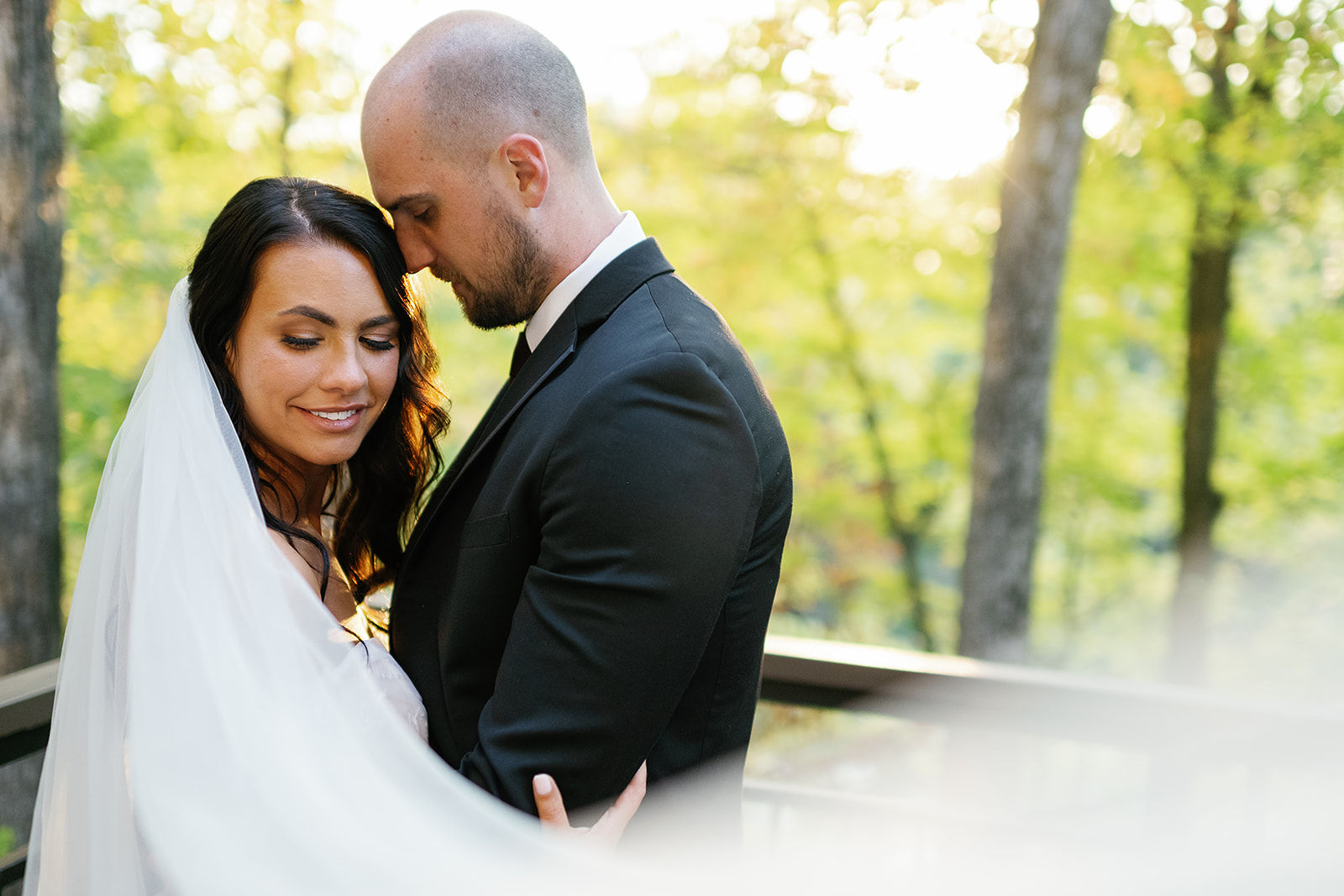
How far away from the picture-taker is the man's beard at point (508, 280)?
71.4 inches

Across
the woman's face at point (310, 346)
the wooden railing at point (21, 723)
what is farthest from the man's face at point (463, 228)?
the wooden railing at point (21, 723)

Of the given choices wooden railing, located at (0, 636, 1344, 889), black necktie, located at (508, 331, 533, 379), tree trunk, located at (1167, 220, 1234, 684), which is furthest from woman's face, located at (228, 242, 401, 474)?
tree trunk, located at (1167, 220, 1234, 684)

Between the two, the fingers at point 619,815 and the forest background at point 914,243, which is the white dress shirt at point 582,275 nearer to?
the fingers at point 619,815

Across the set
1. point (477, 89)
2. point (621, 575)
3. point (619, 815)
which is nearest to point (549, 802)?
point (619, 815)

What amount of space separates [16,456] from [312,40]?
5.22 metres

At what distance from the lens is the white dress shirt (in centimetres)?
180

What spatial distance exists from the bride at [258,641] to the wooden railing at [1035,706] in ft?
2.14

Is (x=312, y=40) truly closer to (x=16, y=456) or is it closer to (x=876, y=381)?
(x=16, y=456)

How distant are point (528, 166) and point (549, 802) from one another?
1.14 meters

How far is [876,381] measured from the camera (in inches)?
366

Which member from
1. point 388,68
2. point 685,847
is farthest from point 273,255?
point 685,847

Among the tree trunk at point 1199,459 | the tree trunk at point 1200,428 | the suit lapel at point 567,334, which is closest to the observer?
the suit lapel at point 567,334

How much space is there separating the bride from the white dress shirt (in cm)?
32

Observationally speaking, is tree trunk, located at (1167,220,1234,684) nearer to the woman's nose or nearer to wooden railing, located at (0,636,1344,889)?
wooden railing, located at (0,636,1344,889)
